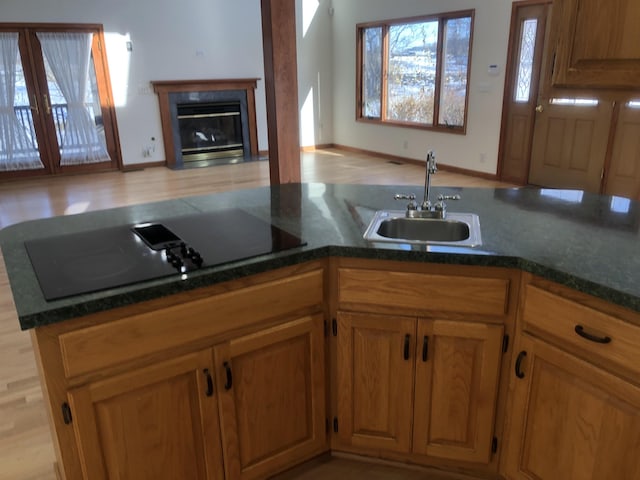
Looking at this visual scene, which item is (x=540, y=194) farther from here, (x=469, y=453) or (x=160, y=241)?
(x=160, y=241)

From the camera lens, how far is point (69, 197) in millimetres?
6348

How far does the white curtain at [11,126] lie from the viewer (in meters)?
6.88

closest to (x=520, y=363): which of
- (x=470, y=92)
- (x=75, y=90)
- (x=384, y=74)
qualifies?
(x=470, y=92)

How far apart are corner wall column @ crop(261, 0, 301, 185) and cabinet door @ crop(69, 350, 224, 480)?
108 inches

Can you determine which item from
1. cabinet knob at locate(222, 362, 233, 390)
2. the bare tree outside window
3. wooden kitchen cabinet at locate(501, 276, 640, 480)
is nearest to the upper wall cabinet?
wooden kitchen cabinet at locate(501, 276, 640, 480)

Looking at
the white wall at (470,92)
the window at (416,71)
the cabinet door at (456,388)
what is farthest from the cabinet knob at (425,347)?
A: the window at (416,71)

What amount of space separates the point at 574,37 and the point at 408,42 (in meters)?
6.56

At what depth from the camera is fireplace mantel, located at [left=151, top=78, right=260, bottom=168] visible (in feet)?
26.0

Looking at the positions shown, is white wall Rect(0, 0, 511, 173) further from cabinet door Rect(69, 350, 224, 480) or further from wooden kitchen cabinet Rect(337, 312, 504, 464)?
cabinet door Rect(69, 350, 224, 480)

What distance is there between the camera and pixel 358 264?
1.67 meters

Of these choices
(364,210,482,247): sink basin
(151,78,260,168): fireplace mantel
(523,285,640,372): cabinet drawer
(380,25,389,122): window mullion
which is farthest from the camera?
(380,25,389,122): window mullion

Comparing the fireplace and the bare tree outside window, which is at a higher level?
the bare tree outside window

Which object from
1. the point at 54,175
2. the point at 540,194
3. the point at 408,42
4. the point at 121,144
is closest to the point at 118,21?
the point at 121,144

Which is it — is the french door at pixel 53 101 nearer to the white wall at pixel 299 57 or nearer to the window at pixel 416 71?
the white wall at pixel 299 57
